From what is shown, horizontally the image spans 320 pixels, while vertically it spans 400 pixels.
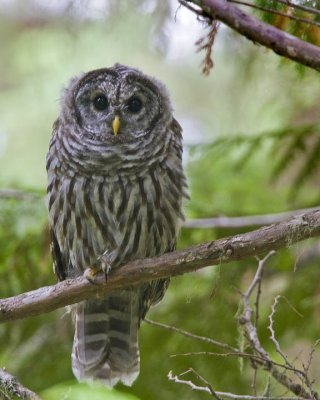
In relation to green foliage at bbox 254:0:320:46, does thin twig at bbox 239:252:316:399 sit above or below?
below

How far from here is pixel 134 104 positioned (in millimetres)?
5543

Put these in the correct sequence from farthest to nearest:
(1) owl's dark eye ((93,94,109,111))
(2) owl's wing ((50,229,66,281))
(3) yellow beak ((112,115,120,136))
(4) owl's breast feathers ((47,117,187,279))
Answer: (2) owl's wing ((50,229,66,281)), (1) owl's dark eye ((93,94,109,111)), (3) yellow beak ((112,115,120,136)), (4) owl's breast feathers ((47,117,187,279))

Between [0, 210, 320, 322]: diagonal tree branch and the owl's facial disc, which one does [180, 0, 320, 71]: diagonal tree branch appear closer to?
[0, 210, 320, 322]: diagonal tree branch

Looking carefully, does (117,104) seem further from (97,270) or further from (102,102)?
(97,270)

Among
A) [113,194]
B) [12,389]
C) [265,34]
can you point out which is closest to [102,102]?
[113,194]

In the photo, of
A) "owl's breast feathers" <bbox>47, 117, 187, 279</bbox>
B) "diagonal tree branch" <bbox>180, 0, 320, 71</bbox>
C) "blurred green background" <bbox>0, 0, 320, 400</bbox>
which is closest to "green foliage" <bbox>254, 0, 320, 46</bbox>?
"diagonal tree branch" <bbox>180, 0, 320, 71</bbox>

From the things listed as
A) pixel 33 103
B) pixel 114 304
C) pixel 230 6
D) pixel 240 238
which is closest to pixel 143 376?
pixel 114 304

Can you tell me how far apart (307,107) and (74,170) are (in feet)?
8.53

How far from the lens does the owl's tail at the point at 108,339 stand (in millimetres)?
5758

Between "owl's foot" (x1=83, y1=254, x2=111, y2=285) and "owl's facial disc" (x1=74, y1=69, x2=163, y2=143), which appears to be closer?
"owl's foot" (x1=83, y1=254, x2=111, y2=285)

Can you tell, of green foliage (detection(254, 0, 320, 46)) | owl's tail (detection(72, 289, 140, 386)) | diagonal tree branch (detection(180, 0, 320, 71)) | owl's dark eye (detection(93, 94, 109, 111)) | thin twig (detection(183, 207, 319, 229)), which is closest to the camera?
diagonal tree branch (detection(180, 0, 320, 71))

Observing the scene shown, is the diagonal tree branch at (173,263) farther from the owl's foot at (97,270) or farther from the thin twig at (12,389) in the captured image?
the thin twig at (12,389)

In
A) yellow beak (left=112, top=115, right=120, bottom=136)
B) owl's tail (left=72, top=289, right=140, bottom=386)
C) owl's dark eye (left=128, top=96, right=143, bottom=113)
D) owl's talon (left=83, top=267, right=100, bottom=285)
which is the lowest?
owl's tail (left=72, top=289, right=140, bottom=386)

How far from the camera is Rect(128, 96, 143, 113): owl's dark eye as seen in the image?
5516 mm
